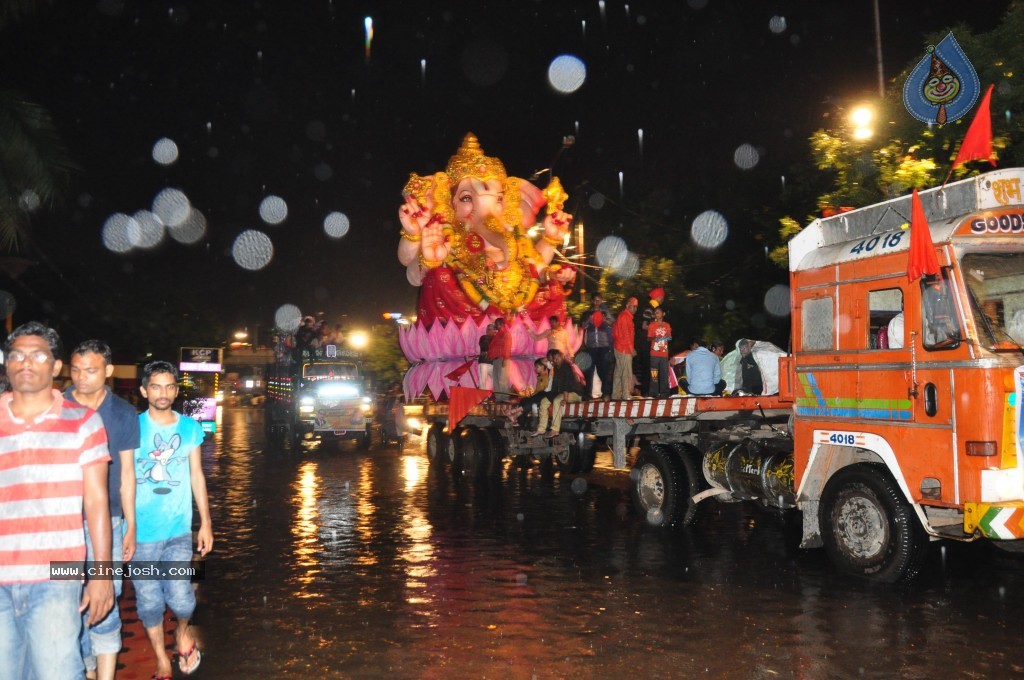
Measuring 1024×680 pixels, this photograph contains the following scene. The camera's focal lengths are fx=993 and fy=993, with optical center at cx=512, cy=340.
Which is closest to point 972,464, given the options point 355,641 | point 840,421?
point 840,421

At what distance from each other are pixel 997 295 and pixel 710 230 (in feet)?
74.5

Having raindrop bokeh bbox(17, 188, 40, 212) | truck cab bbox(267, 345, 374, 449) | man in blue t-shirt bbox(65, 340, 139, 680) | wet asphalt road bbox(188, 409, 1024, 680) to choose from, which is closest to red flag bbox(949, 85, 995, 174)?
wet asphalt road bbox(188, 409, 1024, 680)

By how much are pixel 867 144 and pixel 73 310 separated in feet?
129

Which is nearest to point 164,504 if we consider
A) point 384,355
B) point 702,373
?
point 702,373

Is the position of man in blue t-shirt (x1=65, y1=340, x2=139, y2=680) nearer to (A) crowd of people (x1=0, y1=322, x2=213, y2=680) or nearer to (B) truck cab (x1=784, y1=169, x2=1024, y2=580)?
(A) crowd of people (x1=0, y1=322, x2=213, y2=680)

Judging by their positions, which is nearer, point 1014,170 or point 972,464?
point 972,464

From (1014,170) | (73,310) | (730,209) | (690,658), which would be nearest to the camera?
(690,658)

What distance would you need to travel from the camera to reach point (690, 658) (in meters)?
6.41

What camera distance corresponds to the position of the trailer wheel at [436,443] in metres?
20.1

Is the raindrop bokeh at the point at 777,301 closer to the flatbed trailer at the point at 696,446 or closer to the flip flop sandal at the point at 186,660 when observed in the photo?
the flatbed trailer at the point at 696,446

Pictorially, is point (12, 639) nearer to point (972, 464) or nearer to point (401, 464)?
point (972, 464)

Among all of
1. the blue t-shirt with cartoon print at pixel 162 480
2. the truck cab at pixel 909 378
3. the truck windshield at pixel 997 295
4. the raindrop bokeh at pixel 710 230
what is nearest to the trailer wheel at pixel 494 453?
the truck cab at pixel 909 378

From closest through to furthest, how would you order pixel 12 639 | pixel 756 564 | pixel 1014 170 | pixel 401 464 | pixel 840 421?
pixel 12 639
pixel 1014 170
pixel 840 421
pixel 756 564
pixel 401 464

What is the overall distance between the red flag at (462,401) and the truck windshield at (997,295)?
1183 cm
